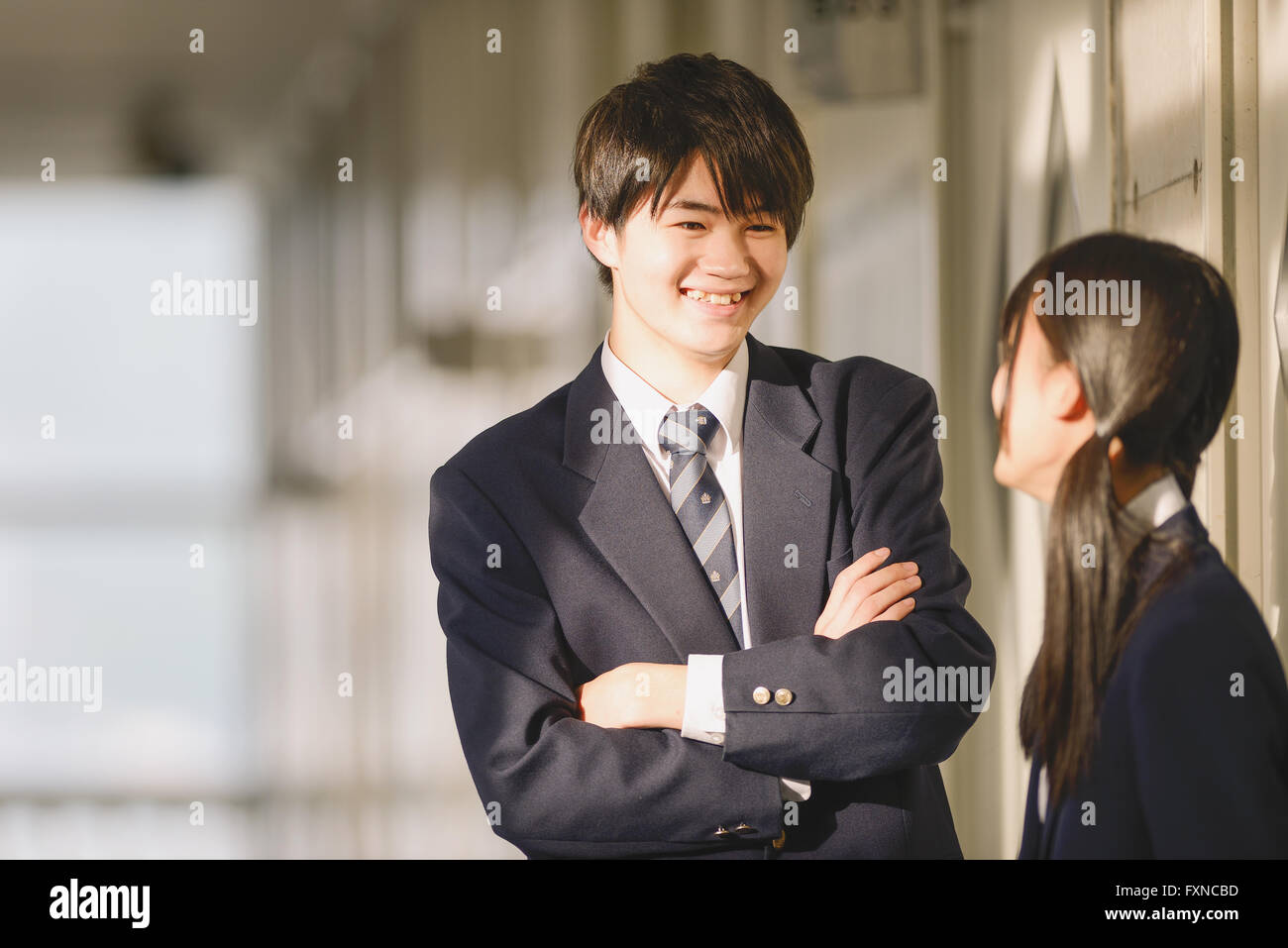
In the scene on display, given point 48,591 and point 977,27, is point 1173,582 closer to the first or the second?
point 977,27

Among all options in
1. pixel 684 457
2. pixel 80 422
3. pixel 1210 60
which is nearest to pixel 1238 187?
pixel 1210 60

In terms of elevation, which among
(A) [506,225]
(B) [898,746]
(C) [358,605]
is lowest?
(B) [898,746]

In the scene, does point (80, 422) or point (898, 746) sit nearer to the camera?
point (898, 746)

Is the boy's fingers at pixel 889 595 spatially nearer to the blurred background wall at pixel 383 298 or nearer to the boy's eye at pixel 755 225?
the blurred background wall at pixel 383 298

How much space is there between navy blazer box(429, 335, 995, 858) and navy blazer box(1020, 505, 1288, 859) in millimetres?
307

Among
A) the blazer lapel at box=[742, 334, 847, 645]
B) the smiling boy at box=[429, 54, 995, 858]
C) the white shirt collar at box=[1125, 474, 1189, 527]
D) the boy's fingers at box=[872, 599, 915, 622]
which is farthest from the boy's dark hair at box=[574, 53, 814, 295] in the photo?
the white shirt collar at box=[1125, 474, 1189, 527]

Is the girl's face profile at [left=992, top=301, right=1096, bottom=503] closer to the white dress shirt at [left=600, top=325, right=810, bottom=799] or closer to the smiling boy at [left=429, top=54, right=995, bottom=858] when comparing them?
the smiling boy at [left=429, top=54, right=995, bottom=858]

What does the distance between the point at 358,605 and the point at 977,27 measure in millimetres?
1914

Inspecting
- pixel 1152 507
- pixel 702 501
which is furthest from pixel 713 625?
pixel 1152 507

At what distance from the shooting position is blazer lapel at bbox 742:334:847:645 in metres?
2.56

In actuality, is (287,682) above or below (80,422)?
below

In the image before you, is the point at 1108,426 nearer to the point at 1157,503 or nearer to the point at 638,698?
the point at 1157,503

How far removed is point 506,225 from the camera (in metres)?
2.73

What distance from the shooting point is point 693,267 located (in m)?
2.59
